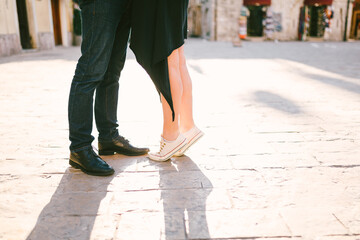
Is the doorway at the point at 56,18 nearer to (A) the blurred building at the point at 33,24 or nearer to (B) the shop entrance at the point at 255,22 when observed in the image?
(A) the blurred building at the point at 33,24

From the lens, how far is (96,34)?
1.78 m

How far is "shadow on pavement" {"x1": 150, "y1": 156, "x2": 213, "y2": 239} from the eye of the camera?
1364 millimetres

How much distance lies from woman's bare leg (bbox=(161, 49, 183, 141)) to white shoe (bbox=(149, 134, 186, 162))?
0.10 ft

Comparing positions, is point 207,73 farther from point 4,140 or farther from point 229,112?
point 4,140

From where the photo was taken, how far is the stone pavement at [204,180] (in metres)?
1.39

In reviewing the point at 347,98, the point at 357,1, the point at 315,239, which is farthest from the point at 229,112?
the point at 357,1

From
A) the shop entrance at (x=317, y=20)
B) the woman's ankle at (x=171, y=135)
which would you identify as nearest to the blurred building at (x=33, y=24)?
the woman's ankle at (x=171, y=135)

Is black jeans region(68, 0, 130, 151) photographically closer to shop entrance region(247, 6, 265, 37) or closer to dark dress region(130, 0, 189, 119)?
dark dress region(130, 0, 189, 119)

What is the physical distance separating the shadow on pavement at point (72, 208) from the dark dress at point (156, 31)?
2.25ft

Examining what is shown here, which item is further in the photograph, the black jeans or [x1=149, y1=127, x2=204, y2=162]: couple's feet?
[x1=149, y1=127, x2=204, y2=162]: couple's feet

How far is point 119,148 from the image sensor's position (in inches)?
87.4

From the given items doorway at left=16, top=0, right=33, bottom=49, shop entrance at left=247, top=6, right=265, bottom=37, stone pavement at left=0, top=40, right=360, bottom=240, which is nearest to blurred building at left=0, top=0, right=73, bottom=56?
doorway at left=16, top=0, right=33, bottom=49

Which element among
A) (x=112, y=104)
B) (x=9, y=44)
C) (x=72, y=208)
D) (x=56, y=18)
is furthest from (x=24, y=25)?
(x=72, y=208)

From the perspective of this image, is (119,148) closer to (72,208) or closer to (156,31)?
(72,208)
